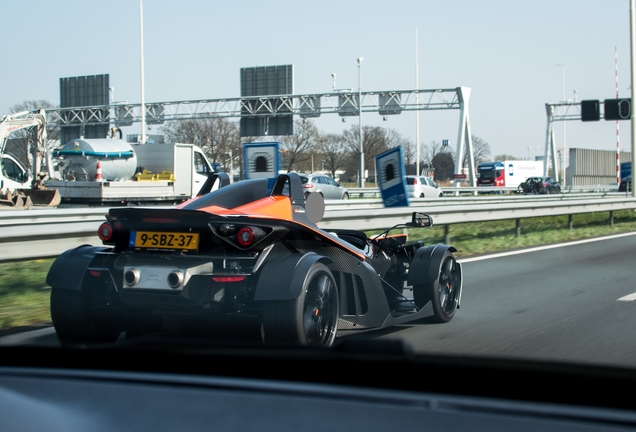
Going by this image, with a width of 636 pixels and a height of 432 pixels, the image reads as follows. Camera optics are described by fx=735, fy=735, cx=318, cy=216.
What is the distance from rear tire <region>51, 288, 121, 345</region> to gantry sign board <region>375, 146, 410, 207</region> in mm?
7124

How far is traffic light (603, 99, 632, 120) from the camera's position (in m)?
24.6

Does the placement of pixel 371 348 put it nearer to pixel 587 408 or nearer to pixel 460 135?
pixel 587 408

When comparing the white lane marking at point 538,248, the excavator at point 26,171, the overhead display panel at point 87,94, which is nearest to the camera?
the white lane marking at point 538,248

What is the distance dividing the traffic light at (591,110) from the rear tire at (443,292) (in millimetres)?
22257

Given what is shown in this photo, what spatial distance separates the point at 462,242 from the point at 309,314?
974cm

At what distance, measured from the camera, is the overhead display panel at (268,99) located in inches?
1978

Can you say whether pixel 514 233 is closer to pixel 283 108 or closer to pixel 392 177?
pixel 392 177

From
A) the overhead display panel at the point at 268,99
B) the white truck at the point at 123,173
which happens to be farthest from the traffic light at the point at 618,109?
the overhead display panel at the point at 268,99

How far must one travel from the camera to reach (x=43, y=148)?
97.2ft

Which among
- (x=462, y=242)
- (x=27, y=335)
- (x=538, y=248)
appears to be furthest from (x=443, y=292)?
(x=462, y=242)

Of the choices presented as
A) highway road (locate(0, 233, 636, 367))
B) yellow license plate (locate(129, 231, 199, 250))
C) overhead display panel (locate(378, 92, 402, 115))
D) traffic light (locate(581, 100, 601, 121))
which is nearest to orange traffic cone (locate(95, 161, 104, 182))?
traffic light (locate(581, 100, 601, 121))

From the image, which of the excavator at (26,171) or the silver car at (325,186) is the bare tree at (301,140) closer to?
the silver car at (325,186)

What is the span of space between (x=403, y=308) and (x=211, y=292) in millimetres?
1784

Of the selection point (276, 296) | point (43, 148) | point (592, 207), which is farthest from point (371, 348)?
point (43, 148)
